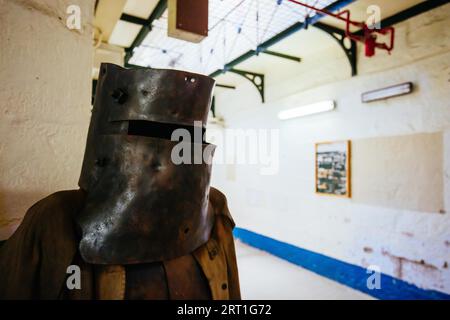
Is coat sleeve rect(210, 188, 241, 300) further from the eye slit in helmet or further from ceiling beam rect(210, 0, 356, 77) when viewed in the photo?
ceiling beam rect(210, 0, 356, 77)

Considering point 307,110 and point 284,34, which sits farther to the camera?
point 307,110

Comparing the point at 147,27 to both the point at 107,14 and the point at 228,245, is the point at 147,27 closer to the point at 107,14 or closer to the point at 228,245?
the point at 107,14

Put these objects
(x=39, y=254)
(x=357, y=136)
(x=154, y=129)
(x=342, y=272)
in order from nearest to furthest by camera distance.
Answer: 1. (x=39, y=254)
2. (x=154, y=129)
3. (x=357, y=136)
4. (x=342, y=272)

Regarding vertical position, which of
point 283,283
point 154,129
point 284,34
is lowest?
point 283,283

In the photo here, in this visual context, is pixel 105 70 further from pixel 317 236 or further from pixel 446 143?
pixel 317 236

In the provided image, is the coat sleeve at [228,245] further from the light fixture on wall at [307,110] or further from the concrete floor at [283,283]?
the light fixture on wall at [307,110]

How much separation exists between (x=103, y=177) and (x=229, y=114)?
18.2 ft

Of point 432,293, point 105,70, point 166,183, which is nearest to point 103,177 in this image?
point 166,183

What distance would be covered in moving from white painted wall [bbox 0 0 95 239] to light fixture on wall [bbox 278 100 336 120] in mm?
3252

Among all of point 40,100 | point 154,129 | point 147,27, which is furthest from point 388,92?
point 40,100

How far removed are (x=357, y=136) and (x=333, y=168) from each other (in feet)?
1.73

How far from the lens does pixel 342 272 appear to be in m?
3.63

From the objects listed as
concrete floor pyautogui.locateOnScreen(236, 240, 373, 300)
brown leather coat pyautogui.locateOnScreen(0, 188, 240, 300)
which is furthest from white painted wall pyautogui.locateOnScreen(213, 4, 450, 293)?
brown leather coat pyautogui.locateOnScreen(0, 188, 240, 300)

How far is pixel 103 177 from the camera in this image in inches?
33.2
